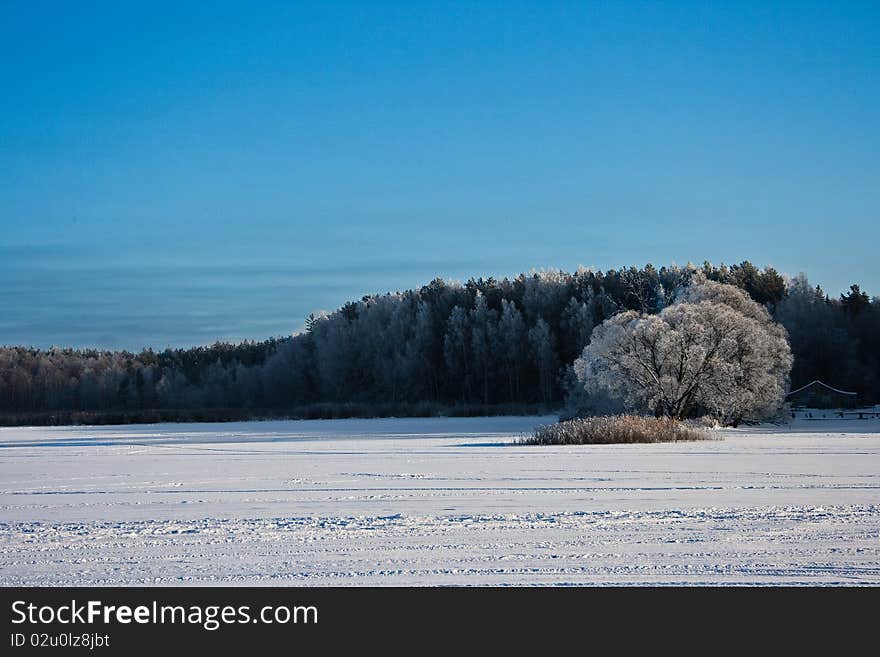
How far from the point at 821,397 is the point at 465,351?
3100 centimetres

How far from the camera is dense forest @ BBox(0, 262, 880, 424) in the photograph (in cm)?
6638

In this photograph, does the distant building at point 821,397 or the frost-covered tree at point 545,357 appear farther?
the frost-covered tree at point 545,357

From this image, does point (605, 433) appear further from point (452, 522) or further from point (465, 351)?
point (465, 351)

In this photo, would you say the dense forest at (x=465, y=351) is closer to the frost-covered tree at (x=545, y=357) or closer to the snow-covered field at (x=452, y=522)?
the frost-covered tree at (x=545, y=357)

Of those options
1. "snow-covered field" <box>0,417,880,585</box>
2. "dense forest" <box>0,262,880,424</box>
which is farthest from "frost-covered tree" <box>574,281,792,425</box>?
"dense forest" <box>0,262,880,424</box>

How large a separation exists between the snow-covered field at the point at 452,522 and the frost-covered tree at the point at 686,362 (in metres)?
18.0

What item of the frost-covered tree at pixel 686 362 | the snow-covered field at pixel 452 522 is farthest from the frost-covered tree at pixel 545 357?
the snow-covered field at pixel 452 522

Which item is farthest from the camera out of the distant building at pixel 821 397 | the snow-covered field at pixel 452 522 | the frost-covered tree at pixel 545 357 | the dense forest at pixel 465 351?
the frost-covered tree at pixel 545 357

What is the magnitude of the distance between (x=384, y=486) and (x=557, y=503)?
351cm

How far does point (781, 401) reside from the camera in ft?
136

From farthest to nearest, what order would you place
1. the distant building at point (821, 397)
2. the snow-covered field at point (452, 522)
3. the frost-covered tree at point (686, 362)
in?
1. the distant building at point (821, 397)
2. the frost-covered tree at point (686, 362)
3. the snow-covered field at point (452, 522)

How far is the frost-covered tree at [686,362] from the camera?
124ft

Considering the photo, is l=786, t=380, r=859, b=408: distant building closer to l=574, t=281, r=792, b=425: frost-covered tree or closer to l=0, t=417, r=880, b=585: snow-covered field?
l=574, t=281, r=792, b=425: frost-covered tree

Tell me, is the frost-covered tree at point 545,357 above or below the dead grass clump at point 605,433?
above
